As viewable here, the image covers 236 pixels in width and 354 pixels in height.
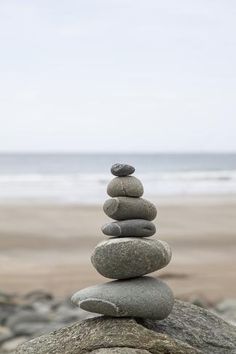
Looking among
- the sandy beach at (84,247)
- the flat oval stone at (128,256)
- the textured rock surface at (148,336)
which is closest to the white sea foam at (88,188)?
the sandy beach at (84,247)

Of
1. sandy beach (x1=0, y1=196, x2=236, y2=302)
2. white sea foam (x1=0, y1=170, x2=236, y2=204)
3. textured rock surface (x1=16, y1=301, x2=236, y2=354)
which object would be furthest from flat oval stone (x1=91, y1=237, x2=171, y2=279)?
white sea foam (x1=0, y1=170, x2=236, y2=204)

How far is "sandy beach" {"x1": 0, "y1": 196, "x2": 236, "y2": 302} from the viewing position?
15.9 m

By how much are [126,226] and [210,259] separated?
12378mm

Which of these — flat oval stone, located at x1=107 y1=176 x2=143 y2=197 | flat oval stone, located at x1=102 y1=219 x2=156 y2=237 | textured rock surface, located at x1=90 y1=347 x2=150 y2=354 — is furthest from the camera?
Result: flat oval stone, located at x1=107 y1=176 x2=143 y2=197

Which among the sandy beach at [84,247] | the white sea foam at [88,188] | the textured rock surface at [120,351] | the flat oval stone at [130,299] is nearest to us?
the textured rock surface at [120,351]

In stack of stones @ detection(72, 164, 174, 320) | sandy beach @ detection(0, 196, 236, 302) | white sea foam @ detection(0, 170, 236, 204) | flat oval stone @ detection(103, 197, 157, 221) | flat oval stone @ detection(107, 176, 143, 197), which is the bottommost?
stack of stones @ detection(72, 164, 174, 320)

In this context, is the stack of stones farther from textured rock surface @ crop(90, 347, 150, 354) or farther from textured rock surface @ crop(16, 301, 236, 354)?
textured rock surface @ crop(90, 347, 150, 354)

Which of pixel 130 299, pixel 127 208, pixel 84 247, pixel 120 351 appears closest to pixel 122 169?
pixel 127 208

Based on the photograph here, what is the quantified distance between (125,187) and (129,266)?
715 millimetres

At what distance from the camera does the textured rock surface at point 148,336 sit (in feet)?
19.9

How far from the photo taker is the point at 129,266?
6.33 metres

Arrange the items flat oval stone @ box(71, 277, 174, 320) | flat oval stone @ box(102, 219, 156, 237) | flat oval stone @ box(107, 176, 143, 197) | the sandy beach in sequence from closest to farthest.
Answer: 1. flat oval stone @ box(71, 277, 174, 320)
2. flat oval stone @ box(102, 219, 156, 237)
3. flat oval stone @ box(107, 176, 143, 197)
4. the sandy beach

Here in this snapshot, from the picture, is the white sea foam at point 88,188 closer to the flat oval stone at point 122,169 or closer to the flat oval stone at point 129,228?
the flat oval stone at point 122,169

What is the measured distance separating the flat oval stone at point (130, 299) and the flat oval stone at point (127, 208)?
55 cm
